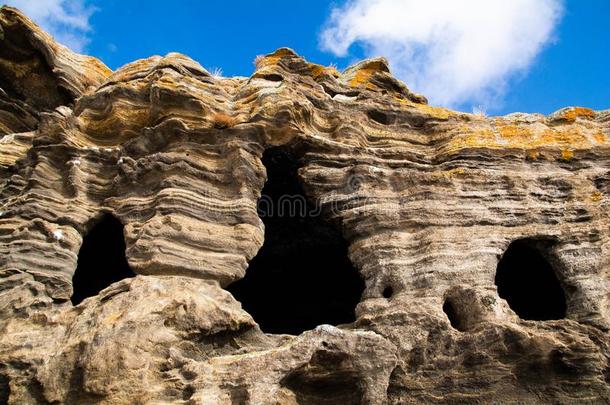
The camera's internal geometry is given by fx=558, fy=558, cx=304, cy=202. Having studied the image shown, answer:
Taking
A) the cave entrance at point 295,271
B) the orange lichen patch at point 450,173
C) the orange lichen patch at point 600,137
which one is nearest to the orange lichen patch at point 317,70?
the cave entrance at point 295,271

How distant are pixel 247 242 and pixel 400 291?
290cm

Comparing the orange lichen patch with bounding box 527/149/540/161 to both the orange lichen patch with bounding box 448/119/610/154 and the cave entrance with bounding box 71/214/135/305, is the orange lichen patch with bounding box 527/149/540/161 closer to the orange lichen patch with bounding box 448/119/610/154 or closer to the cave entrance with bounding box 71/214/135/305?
the orange lichen patch with bounding box 448/119/610/154

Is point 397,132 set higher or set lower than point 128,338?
higher

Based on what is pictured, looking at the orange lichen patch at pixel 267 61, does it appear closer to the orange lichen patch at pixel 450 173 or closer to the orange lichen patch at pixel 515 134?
the orange lichen patch at pixel 450 173

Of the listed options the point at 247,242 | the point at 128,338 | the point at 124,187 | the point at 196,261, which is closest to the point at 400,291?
the point at 247,242

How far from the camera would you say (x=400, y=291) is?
10094mm

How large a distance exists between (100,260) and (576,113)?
38.3 feet

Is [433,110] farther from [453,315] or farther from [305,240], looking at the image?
[453,315]

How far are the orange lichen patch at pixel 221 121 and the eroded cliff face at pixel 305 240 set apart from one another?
36 millimetres

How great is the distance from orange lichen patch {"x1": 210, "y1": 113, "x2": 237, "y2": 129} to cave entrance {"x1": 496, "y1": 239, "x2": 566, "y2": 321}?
6492 millimetres

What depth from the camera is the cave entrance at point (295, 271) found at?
44.8ft

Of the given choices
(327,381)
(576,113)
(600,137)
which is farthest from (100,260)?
(576,113)

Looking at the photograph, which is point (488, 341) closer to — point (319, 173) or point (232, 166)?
point (319, 173)

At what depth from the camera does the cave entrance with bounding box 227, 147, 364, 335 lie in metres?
13.7
